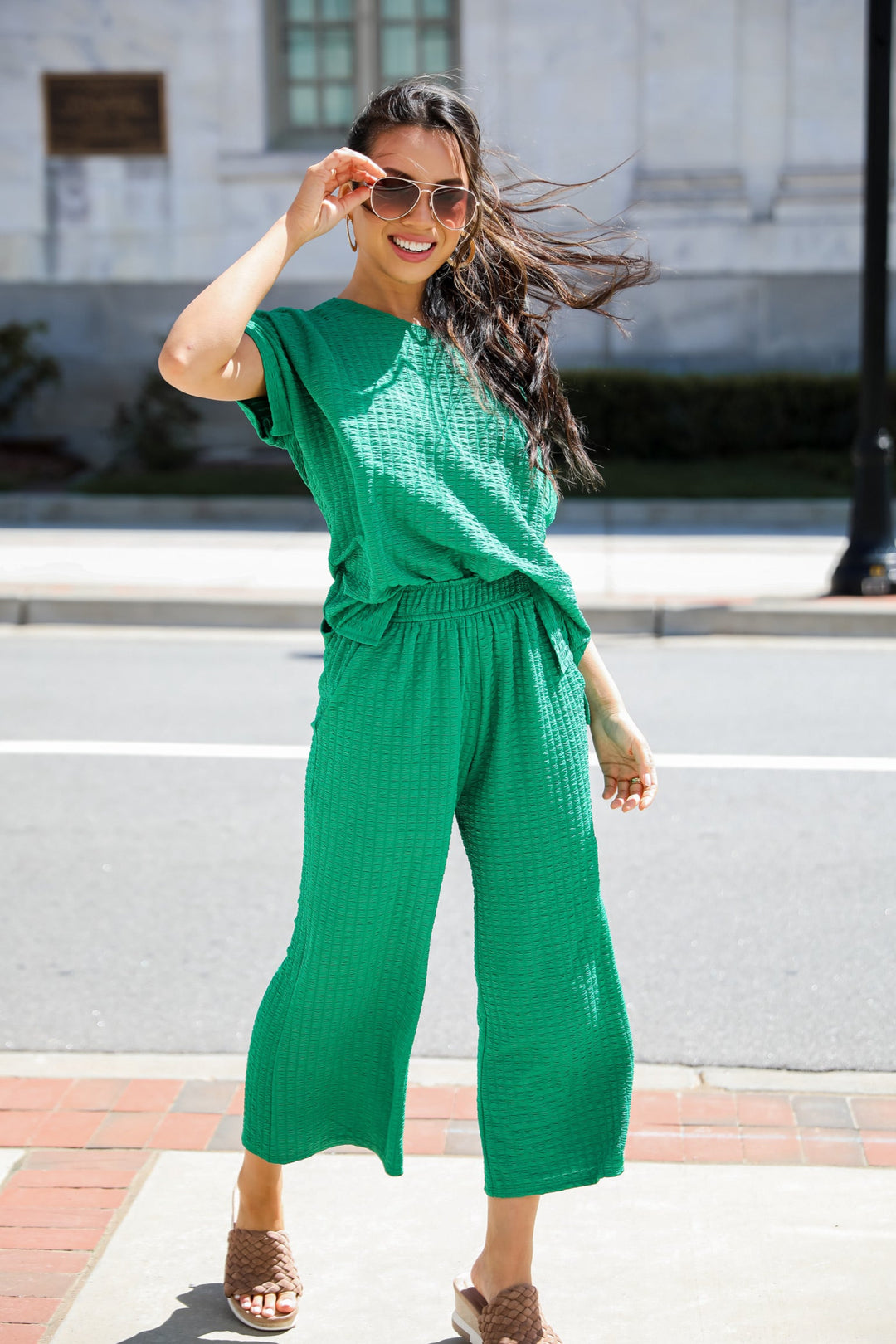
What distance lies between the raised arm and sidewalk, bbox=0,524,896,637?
6.14m

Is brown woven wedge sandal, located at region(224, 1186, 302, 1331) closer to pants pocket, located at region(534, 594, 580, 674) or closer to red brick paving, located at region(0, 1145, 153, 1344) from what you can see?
red brick paving, located at region(0, 1145, 153, 1344)

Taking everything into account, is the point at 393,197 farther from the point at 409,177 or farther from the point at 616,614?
the point at 616,614

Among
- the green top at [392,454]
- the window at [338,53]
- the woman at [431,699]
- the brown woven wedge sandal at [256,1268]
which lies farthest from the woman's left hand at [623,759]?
the window at [338,53]

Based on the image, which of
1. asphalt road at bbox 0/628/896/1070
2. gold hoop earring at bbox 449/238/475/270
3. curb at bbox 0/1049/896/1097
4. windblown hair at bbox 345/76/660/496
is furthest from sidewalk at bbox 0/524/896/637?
gold hoop earring at bbox 449/238/475/270

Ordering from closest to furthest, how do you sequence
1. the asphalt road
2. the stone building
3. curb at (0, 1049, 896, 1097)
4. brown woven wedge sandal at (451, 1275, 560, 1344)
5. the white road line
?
brown woven wedge sandal at (451, 1275, 560, 1344), curb at (0, 1049, 896, 1097), the asphalt road, the white road line, the stone building

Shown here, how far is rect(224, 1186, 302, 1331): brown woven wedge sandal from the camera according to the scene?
2.65 m

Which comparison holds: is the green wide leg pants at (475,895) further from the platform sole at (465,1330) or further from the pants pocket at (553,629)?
the platform sole at (465,1330)

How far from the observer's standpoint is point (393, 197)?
2420 millimetres

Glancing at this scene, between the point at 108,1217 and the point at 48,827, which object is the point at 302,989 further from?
the point at 48,827

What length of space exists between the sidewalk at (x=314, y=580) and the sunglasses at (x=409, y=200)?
6096mm

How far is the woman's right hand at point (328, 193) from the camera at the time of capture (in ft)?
7.83

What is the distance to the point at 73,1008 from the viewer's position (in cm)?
412

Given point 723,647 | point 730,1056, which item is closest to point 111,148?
point 723,647

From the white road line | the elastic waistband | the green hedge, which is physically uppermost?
the green hedge
